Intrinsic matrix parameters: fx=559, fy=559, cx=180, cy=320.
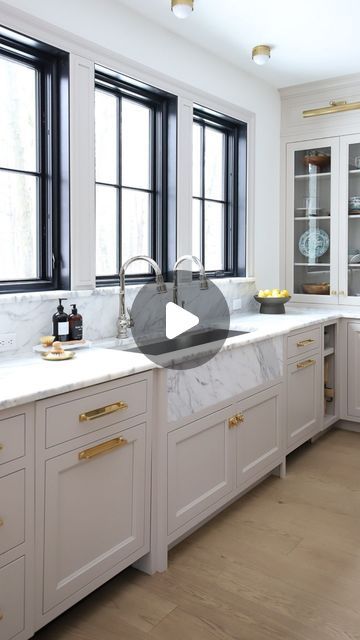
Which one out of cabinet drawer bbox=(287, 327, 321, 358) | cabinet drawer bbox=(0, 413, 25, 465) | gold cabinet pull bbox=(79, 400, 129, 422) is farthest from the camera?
cabinet drawer bbox=(287, 327, 321, 358)

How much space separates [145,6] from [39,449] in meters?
2.29

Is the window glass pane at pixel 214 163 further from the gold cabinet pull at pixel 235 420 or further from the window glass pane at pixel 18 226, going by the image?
the gold cabinet pull at pixel 235 420

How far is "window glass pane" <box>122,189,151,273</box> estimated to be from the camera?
10.1 feet

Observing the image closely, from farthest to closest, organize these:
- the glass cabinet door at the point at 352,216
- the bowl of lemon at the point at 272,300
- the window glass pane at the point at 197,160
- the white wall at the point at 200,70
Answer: the glass cabinet door at the point at 352,216, the bowl of lemon at the point at 272,300, the window glass pane at the point at 197,160, the white wall at the point at 200,70

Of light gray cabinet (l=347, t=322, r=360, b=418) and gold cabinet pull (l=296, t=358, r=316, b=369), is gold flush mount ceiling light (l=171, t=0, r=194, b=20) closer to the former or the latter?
gold cabinet pull (l=296, t=358, r=316, b=369)

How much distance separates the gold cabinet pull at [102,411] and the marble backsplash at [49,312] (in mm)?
617

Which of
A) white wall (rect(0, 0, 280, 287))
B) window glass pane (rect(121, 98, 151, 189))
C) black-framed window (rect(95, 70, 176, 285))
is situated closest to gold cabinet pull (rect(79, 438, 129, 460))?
black-framed window (rect(95, 70, 176, 285))

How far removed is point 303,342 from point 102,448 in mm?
1880

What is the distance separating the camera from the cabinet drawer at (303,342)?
3.30m

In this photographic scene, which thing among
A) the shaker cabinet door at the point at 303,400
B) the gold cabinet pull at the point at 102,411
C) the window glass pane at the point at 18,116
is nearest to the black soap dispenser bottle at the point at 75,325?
the gold cabinet pull at the point at 102,411

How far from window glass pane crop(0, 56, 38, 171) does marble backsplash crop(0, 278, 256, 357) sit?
60 centimetres

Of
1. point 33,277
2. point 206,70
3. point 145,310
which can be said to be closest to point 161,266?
point 145,310

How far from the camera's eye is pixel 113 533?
201 centimetres

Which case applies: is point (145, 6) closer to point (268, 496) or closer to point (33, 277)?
point (33, 277)
